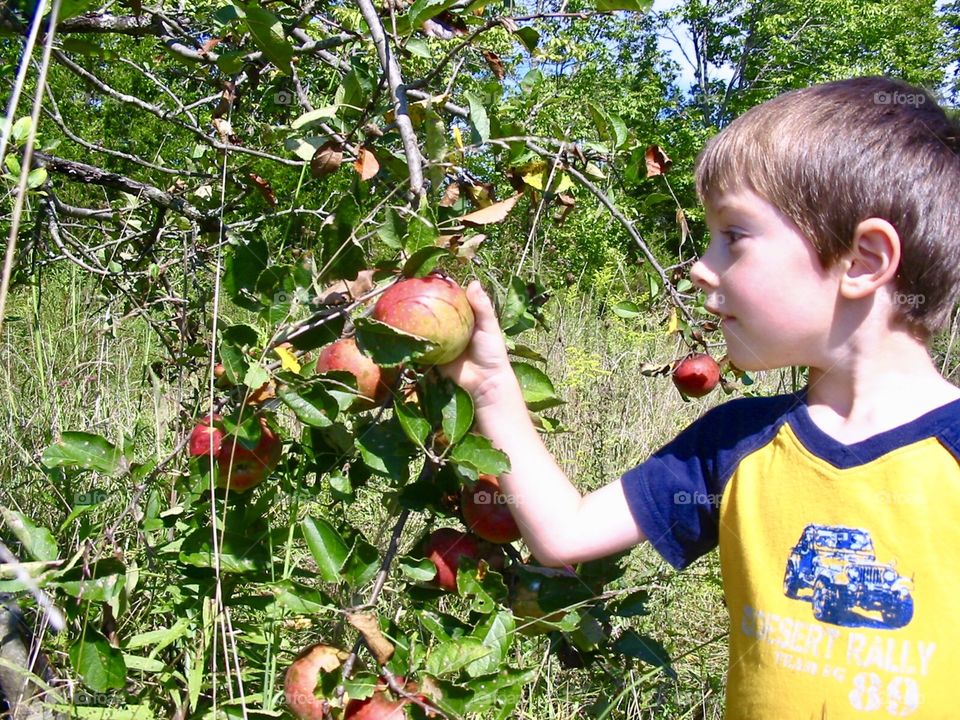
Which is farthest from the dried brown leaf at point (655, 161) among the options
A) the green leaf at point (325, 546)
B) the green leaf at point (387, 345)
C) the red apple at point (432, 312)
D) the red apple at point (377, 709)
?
the red apple at point (377, 709)

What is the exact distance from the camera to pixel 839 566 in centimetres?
93

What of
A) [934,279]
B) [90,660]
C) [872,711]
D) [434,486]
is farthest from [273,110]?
[872,711]

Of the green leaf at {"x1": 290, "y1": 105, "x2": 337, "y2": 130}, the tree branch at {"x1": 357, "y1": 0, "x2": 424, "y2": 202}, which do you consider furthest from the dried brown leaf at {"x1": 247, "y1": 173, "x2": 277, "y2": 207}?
the tree branch at {"x1": 357, "y1": 0, "x2": 424, "y2": 202}

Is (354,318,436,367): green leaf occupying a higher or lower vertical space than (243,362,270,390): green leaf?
higher

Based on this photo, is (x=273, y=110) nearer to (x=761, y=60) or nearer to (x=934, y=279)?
(x=934, y=279)

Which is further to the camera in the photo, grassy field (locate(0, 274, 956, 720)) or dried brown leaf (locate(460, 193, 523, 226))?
grassy field (locate(0, 274, 956, 720))

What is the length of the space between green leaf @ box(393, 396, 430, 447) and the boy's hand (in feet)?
0.24

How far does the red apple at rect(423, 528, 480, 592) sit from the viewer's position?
1138 millimetres

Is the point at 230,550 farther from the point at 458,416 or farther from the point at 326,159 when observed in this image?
the point at 326,159

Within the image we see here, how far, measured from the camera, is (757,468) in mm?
1033

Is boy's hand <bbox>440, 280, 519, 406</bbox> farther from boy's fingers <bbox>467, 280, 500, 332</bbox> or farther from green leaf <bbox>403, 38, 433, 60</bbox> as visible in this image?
green leaf <bbox>403, 38, 433, 60</bbox>

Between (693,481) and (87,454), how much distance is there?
73cm

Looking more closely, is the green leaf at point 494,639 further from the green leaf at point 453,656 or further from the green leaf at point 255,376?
the green leaf at point 255,376

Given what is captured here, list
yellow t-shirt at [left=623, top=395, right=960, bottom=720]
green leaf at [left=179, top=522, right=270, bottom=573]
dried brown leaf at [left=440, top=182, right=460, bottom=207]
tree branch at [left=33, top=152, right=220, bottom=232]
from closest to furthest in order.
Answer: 1. yellow t-shirt at [left=623, top=395, right=960, bottom=720]
2. green leaf at [left=179, top=522, right=270, bottom=573]
3. dried brown leaf at [left=440, top=182, right=460, bottom=207]
4. tree branch at [left=33, top=152, right=220, bottom=232]
